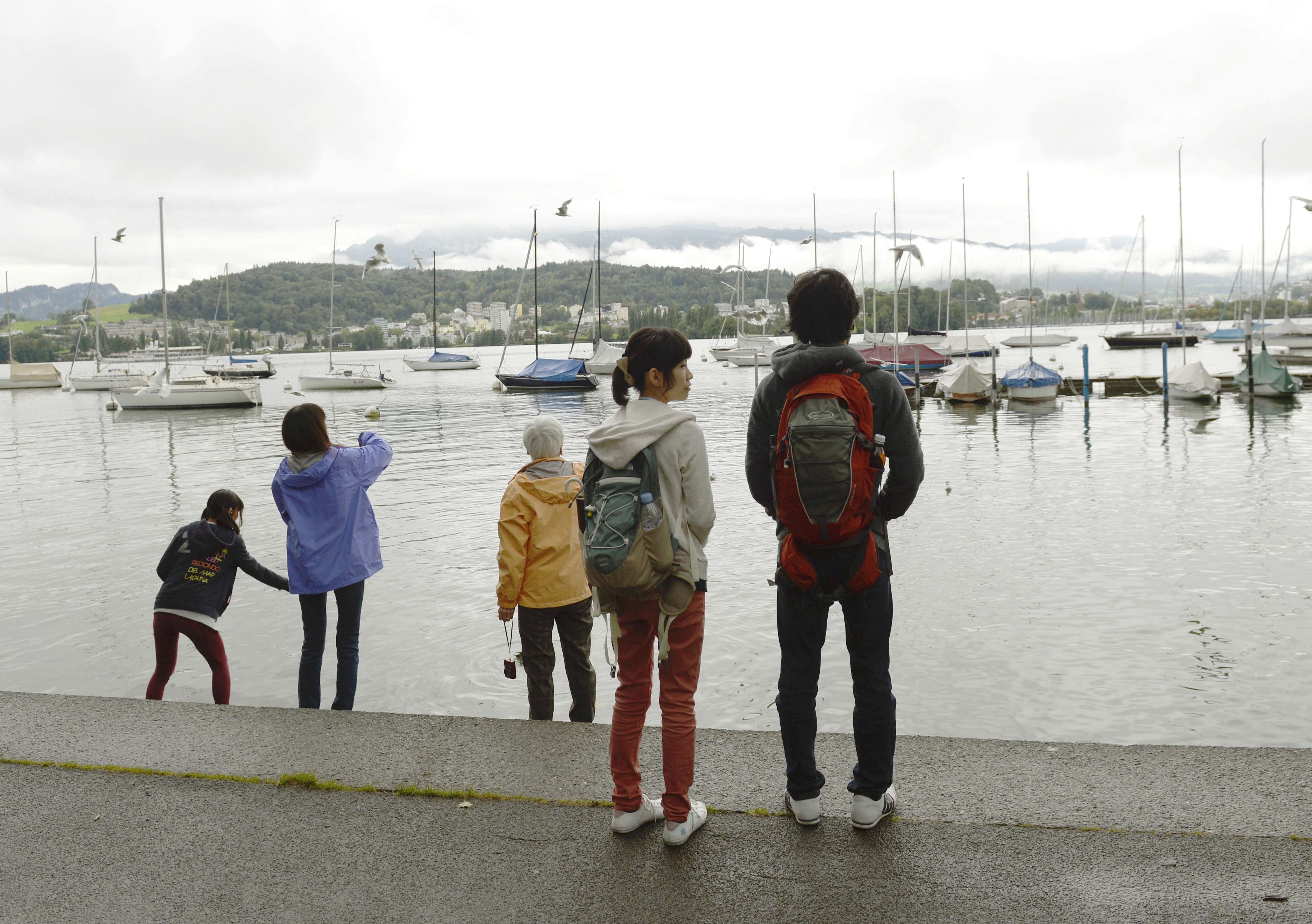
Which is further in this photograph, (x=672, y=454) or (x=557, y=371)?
(x=557, y=371)

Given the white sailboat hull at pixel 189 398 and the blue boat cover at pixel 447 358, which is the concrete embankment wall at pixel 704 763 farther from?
the blue boat cover at pixel 447 358

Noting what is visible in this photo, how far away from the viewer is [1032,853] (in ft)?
10.6

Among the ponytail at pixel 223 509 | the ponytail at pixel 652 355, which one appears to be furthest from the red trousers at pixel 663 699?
the ponytail at pixel 223 509

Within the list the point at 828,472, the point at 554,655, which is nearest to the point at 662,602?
the point at 828,472

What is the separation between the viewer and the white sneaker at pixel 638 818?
3436 millimetres

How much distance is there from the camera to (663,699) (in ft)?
11.3

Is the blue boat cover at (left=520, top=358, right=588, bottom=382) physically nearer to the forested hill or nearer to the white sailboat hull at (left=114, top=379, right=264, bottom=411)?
the white sailboat hull at (left=114, top=379, right=264, bottom=411)

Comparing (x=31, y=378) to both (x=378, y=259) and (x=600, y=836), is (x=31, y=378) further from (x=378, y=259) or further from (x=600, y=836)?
(x=600, y=836)

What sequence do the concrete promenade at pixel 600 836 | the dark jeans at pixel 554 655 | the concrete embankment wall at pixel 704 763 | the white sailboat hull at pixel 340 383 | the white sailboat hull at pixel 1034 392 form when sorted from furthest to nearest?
the white sailboat hull at pixel 340 383
the white sailboat hull at pixel 1034 392
the dark jeans at pixel 554 655
the concrete embankment wall at pixel 704 763
the concrete promenade at pixel 600 836

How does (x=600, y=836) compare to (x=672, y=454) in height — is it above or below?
below

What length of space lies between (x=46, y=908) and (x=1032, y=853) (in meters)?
3.00

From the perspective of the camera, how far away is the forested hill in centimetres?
11681

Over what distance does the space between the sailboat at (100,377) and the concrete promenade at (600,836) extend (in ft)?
180

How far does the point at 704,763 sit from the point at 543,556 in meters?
1.40
